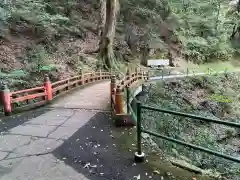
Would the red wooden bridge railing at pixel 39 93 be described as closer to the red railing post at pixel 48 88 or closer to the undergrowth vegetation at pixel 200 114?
the red railing post at pixel 48 88

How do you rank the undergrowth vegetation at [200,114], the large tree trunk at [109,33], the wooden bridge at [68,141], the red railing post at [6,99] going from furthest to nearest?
the large tree trunk at [109,33] < the undergrowth vegetation at [200,114] < the red railing post at [6,99] < the wooden bridge at [68,141]

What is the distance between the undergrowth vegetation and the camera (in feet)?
28.6

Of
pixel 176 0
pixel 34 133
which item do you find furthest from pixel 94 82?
pixel 176 0

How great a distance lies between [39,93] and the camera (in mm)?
9141

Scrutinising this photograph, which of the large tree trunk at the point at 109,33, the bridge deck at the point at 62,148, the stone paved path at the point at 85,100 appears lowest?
the bridge deck at the point at 62,148

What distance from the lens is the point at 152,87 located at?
15.7 m

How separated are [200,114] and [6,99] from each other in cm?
1098

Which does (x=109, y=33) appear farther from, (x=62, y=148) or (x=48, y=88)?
(x=62, y=148)

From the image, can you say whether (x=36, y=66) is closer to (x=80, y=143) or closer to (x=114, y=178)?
(x=80, y=143)

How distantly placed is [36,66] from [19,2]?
386cm

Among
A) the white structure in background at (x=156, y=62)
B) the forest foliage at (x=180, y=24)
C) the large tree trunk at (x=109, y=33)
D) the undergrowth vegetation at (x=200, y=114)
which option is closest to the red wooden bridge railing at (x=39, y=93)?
the large tree trunk at (x=109, y=33)

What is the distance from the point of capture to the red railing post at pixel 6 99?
774 centimetres

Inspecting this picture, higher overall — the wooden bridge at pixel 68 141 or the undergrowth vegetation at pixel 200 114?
the wooden bridge at pixel 68 141

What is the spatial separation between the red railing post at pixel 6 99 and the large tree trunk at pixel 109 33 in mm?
10961
